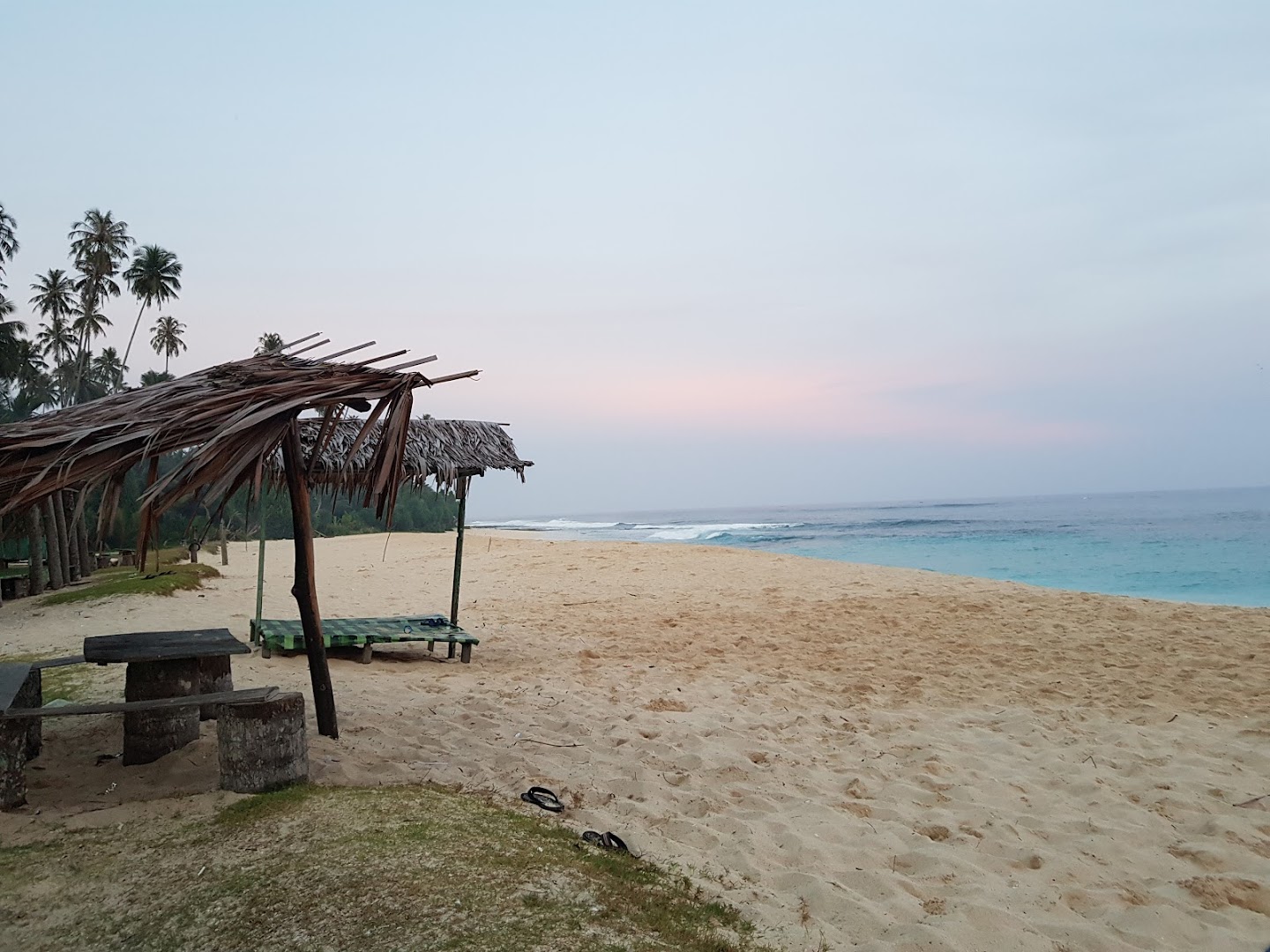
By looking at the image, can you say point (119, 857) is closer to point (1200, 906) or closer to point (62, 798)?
point (62, 798)

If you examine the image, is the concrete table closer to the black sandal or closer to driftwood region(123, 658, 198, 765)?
driftwood region(123, 658, 198, 765)

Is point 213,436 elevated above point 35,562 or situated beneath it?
elevated above

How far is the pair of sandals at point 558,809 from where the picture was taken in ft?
11.7

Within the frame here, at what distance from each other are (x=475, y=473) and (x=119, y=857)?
4867 mm

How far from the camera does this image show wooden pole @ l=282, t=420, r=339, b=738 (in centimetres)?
467

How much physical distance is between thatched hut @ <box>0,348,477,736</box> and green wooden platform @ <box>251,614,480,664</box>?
2832 millimetres

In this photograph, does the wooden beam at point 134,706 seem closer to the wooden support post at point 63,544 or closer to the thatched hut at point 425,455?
the thatched hut at point 425,455

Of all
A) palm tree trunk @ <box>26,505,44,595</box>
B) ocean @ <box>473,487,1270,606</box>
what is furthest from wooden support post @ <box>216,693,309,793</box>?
ocean @ <box>473,487,1270,606</box>

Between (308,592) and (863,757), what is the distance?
3.62 m

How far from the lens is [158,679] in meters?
4.59

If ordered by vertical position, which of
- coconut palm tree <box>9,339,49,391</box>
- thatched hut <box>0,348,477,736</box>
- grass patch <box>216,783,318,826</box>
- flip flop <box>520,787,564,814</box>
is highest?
coconut palm tree <box>9,339,49,391</box>

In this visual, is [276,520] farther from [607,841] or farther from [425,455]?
[607,841]

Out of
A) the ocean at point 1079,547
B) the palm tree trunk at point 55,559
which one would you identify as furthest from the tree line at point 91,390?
the ocean at point 1079,547

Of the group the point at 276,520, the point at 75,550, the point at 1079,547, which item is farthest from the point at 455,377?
the point at 276,520
